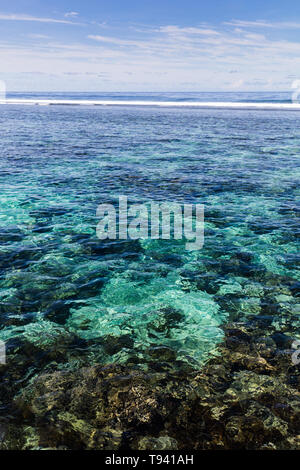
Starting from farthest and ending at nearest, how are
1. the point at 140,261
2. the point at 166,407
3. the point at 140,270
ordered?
1. the point at 140,261
2. the point at 140,270
3. the point at 166,407

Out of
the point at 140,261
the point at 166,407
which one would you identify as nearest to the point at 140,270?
the point at 140,261

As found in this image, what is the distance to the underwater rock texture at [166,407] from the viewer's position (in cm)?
609

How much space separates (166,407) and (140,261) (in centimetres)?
638

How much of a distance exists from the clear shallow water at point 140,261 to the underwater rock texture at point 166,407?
2.13 ft

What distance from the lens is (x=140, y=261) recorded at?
12.5 metres

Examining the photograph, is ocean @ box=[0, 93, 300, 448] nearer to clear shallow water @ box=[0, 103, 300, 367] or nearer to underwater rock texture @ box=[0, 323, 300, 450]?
clear shallow water @ box=[0, 103, 300, 367]

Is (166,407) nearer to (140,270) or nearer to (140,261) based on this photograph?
(140,270)

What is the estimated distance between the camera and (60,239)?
14102 mm

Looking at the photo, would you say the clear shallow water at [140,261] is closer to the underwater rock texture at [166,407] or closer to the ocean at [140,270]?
the ocean at [140,270]

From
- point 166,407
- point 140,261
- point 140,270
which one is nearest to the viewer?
point 166,407

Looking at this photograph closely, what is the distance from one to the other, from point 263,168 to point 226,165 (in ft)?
9.70
